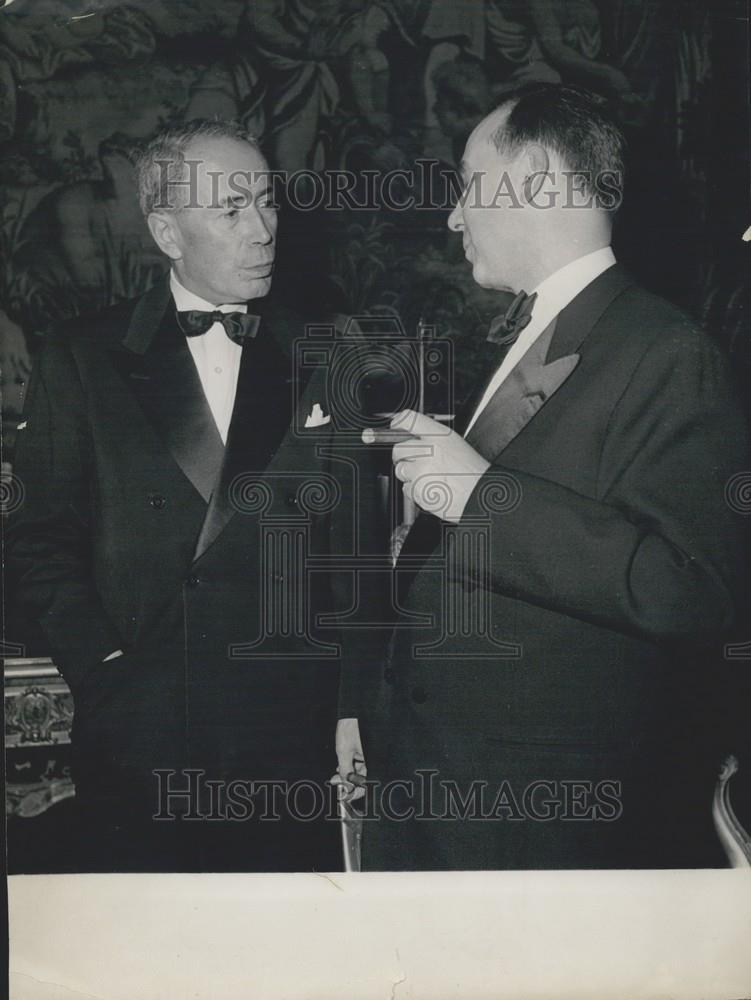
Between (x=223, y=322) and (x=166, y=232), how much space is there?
0.95 feet

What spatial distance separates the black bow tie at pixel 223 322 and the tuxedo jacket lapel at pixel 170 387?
43 millimetres

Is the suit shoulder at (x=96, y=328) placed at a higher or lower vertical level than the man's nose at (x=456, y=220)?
lower

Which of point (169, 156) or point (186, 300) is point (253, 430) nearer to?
point (186, 300)

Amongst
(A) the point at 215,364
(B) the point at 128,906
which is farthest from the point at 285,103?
(B) the point at 128,906

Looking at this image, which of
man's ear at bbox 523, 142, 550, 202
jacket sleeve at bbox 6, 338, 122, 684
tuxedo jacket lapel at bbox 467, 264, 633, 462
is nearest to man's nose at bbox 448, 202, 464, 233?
man's ear at bbox 523, 142, 550, 202

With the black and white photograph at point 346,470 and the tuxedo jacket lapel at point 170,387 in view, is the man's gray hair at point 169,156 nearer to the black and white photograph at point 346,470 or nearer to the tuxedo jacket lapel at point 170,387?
the black and white photograph at point 346,470

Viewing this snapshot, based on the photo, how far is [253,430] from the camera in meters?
2.76

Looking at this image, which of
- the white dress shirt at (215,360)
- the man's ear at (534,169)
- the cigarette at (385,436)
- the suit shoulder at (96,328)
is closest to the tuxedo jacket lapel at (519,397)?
the cigarette at (385,436)

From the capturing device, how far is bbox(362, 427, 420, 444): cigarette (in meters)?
2.72

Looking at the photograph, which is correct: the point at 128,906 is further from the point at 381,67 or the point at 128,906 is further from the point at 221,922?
the point at 381,67

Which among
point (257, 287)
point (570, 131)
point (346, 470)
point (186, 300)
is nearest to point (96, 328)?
A: point (186, 300)

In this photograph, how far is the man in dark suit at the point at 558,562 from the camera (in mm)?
2637

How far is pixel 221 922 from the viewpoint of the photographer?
2.80m

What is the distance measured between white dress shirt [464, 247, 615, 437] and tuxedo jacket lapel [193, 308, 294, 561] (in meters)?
0.52
